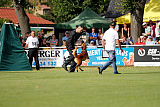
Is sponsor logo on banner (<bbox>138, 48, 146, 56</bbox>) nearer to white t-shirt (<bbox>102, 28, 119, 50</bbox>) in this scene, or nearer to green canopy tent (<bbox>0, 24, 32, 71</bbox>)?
green canopy tent (<bbox>0, 24, 32, 71</bbox>)

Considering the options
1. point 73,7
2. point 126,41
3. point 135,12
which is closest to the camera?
point 126,41

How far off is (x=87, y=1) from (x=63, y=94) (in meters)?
46.2

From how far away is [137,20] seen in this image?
84.2 feet

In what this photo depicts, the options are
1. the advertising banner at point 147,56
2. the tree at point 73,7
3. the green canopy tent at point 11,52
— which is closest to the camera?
the green canopy tent at point 11,52

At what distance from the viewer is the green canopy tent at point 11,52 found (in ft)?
61.3

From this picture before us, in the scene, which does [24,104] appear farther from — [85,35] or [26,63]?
[85,35]

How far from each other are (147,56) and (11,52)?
23.1ft

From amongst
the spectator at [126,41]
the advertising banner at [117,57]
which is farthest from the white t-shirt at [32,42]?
the spectator at [126,41]

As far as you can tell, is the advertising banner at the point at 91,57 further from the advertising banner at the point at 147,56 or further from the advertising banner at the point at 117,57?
the advertising banner at the point at 147,56

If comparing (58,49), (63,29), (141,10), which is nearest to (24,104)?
(58,49)

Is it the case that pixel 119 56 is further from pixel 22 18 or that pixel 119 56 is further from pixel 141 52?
pixel 22 18

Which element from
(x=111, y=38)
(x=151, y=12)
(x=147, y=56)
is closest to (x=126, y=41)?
(x=147, y=56)

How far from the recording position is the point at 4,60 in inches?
737

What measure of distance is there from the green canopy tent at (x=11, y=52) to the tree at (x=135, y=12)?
8457mm
